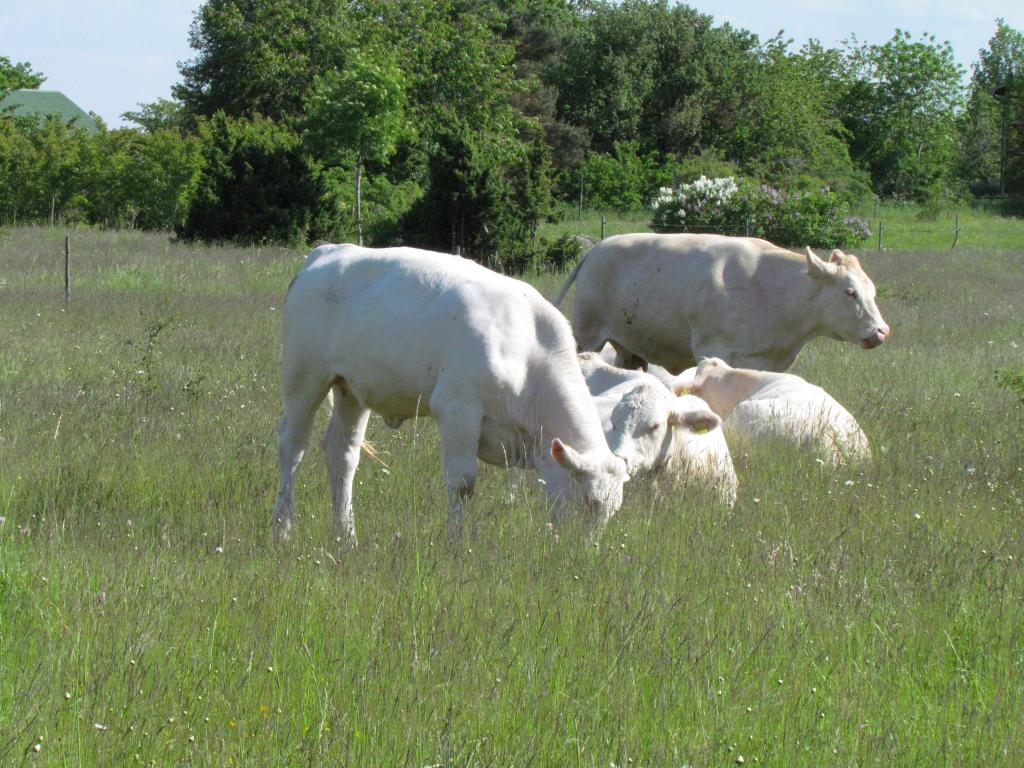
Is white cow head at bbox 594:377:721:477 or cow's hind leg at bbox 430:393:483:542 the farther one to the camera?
white cow head at bbox 594:377:721:477

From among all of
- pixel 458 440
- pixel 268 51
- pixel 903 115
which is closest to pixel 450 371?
pixel 458 440

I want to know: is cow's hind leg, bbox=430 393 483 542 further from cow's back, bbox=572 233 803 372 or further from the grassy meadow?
cow's back, bbox=572 233 803 372

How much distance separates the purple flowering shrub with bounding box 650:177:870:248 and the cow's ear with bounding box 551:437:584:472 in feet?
85.9

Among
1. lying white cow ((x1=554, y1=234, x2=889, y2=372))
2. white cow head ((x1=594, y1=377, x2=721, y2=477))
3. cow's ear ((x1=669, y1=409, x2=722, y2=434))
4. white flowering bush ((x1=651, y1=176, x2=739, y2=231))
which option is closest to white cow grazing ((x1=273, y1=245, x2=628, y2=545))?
white cow head ((x1=594, y1=377, x2=721, y2=477))

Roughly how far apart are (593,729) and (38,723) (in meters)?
1.65

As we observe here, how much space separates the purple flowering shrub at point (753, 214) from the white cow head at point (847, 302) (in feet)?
66.5

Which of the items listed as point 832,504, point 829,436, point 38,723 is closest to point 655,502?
point 832,504

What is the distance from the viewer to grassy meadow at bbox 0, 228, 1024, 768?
395 cm

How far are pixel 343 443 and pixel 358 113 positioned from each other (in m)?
24.8

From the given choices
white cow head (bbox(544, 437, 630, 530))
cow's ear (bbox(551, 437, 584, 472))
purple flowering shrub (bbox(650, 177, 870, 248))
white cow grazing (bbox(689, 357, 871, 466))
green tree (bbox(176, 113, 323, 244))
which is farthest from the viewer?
purple flowering shrub (bbox(650, 177, 870, 248))

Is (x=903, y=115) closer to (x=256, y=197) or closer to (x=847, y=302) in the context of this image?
(x=256, y=197)

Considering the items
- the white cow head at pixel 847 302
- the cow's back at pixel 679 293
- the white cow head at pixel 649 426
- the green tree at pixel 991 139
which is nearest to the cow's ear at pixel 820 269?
the white cow head at pixel 847 302

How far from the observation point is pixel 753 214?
32344 millimetres

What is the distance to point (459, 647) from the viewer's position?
466 cm
